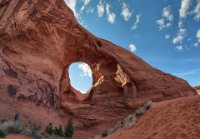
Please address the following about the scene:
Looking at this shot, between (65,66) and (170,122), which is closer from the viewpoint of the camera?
(170,122)

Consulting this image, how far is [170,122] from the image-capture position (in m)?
10.3

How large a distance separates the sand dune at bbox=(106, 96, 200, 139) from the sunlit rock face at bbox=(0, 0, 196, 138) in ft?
45.7

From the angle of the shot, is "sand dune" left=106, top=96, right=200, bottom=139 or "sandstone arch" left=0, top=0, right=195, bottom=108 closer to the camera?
"sand dune" left=106, top=96, right=200, bottom=139

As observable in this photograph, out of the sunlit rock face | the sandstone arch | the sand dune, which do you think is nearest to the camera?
the sand dune

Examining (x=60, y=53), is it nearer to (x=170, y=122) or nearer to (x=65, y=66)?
(x=65, y=66)

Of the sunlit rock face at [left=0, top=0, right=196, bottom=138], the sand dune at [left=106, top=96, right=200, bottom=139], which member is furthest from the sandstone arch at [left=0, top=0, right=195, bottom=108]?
the sand dune at [left=106, top=96, right=200, bottom=139]

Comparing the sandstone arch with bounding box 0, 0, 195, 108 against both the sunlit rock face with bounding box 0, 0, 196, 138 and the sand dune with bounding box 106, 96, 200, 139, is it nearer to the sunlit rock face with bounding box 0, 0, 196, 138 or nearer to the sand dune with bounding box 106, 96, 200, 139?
the sunlit rock face with bounding box 0, 0, 196, 138

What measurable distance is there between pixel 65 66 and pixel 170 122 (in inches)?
974

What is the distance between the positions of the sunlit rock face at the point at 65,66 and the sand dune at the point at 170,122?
13.9 meters

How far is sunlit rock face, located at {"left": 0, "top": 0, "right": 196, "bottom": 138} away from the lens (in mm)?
23025

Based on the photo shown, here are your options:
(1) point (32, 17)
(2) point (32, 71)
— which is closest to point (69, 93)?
(2) point (32, 71)

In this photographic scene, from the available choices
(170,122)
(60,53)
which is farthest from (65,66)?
(170,122)

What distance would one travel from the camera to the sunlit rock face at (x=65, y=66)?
23.0 m

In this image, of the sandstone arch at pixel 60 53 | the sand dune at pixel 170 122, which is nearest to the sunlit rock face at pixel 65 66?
the sandstone arch at pixel 60 53
